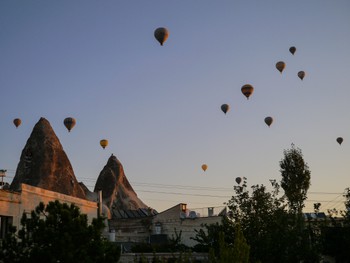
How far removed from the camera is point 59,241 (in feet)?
47.8

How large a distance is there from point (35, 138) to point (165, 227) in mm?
65075

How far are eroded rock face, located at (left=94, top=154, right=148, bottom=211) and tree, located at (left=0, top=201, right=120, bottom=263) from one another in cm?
11719

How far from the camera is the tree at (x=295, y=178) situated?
4878 centimetres

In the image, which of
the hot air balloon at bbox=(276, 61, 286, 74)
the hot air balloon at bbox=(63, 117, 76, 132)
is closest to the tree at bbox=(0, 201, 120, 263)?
the hot air balloon at bbox=(276, 61, 286, 74)

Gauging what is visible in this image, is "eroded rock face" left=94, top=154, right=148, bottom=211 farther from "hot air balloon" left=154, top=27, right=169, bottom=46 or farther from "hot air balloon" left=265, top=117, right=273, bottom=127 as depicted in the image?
"hot air balloon" left=154, top=27, right=169, bottom=46

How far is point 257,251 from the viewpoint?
2672 cm

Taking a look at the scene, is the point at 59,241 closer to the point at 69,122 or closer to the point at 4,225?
the point at 4,225

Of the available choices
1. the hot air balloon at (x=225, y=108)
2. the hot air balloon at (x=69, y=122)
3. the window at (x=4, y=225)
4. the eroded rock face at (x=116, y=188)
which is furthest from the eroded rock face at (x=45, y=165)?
the window at (x=4, y=225)

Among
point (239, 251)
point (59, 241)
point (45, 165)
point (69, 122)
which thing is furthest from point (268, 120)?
point (45, 165)

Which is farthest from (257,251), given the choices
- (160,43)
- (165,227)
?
(165,227)

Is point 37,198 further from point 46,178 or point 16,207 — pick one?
point 46,178

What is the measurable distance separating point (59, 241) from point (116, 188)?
12630cm

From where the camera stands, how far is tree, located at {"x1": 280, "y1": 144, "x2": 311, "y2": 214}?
48.8m

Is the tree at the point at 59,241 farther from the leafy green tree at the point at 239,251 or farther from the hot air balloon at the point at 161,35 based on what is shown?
the hot air balloon at the point at 161,35
